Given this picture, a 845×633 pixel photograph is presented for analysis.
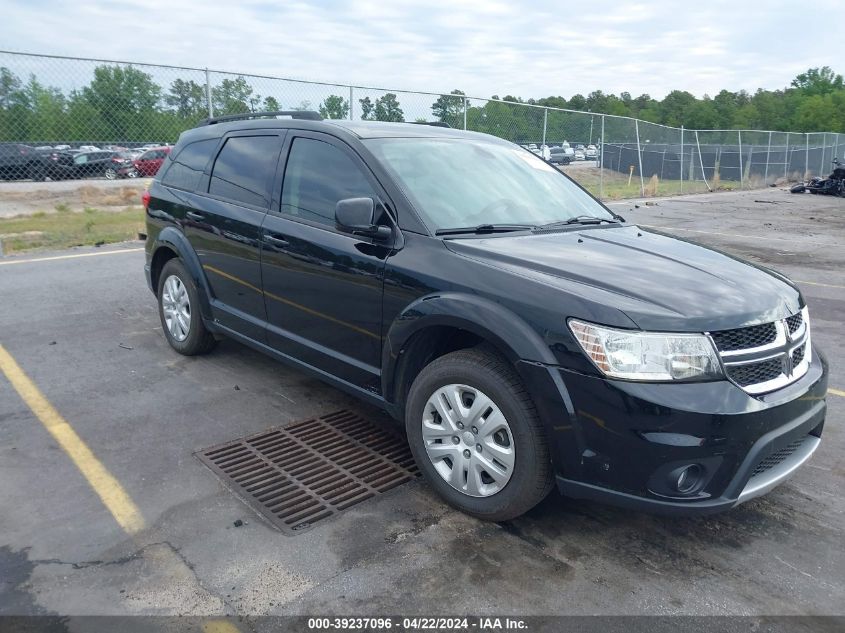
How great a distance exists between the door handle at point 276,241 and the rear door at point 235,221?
0.29 feet

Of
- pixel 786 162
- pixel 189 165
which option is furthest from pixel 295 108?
pixel 786 162

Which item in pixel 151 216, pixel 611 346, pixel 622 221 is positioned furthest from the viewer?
pixel 151 216

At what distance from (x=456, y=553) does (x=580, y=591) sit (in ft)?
1.72

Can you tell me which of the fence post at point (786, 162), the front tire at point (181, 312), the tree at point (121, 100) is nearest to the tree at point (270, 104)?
the tree at point (121, 100)

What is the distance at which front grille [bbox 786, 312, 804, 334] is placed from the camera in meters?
3.07

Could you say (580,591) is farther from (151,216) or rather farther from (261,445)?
(151,216)

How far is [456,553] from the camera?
288cm

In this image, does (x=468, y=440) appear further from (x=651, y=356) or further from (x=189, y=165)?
(x=189, y=165)

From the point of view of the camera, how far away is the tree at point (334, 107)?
13398 mm

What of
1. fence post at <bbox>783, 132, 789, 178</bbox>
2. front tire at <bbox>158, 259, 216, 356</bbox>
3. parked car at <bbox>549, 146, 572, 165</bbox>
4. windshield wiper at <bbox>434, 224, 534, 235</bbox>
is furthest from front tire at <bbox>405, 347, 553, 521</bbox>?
fence post at <bbox>783, 132, 789, 178</bbox>

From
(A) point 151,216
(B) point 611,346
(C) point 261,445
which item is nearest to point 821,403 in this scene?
(B) point 611,346

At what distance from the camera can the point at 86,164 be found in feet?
44.4

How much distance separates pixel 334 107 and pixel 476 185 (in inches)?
413

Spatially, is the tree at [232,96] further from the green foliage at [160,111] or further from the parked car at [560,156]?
the parked car at [560,156]
